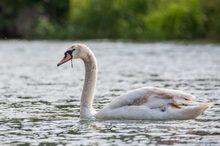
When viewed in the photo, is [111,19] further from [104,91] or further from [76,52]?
[76,52]

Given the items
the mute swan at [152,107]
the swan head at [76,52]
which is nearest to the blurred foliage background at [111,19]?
the swan head at [76,52]

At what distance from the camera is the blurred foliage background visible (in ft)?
182

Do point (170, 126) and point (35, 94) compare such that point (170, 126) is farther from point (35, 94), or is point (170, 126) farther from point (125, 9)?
point (125, 9)

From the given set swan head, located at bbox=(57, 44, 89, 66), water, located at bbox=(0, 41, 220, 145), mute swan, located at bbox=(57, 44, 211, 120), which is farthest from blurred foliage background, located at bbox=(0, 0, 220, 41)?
mute swan, located at bbox=(57, 44, 211, 120)

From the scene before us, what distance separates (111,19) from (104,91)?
41.9 m

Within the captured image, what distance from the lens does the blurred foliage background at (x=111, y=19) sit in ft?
182

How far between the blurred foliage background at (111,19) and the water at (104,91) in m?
11.4

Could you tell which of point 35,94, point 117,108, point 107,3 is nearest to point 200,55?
point 35,94

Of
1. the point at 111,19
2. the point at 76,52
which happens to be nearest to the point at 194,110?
the point at 76,52

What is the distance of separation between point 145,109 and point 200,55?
21.5m

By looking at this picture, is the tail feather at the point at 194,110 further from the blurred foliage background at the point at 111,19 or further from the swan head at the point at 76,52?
the blurred foliage background at the point at 111,19

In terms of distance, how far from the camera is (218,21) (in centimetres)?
5459

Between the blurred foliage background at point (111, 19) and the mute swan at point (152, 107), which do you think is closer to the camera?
the mute swan at point (152, 107)

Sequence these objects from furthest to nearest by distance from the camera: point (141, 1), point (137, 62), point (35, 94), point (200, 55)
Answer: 1. point (141, 1)
2. point (200, 55)
3. point (137, 62)
4. point (35, 94)
